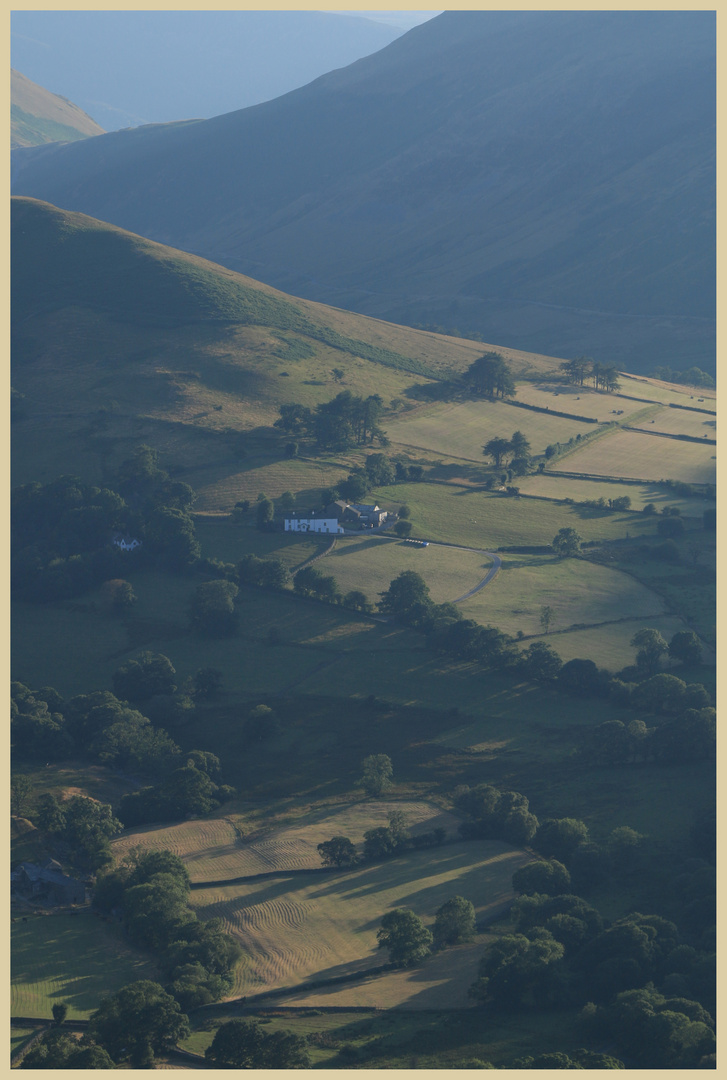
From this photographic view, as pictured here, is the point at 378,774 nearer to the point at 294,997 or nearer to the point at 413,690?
the point at 413,690

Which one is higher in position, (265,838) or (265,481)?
(265,481)

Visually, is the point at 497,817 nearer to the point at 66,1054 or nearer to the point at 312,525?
the point at 66,1054

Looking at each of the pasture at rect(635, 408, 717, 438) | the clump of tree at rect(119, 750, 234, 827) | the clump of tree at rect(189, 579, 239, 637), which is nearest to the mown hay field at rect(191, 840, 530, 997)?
the clump of tree at rect(119, 750, 234, 827)

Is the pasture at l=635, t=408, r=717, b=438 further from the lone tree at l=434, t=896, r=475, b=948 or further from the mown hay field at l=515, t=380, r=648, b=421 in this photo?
the lone tree at l=434, t=896, r=475, b=948

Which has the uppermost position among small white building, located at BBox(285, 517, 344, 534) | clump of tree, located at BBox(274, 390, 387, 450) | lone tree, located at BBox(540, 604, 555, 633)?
clump of tree, located at BBox(274, 390, 387, 450)

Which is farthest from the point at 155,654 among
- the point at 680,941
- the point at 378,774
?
the point at 680,941

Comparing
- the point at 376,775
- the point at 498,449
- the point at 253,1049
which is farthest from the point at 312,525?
the point at 253,1049
